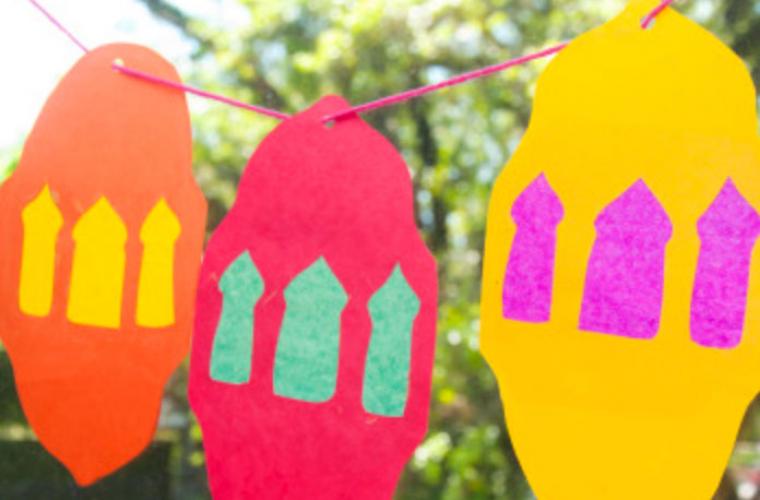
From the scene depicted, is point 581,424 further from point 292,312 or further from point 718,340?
point 292,312

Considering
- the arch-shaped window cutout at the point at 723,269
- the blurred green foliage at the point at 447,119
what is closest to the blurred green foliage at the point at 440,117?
the blurred green foliage at the point at 447,119

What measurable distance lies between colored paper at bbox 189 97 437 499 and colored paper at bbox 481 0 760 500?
101mm

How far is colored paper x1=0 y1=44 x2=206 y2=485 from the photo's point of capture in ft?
A: 3.16

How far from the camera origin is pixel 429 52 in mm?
1048

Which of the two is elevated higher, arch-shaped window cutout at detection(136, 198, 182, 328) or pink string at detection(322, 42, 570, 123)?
pink string at detection(322, 42, 570, 123)

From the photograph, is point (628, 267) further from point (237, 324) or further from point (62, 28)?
point (62, 28)

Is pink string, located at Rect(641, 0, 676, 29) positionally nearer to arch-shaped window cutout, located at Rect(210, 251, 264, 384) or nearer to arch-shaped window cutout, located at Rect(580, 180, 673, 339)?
arch-shaped window cutout, located at Rect(580, 180, 673, 339)

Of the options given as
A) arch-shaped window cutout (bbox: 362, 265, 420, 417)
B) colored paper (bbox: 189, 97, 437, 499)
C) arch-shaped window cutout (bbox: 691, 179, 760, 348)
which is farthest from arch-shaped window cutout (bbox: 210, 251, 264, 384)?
arch-shaped window cutout (bbox: 691, 179, 760, 348)

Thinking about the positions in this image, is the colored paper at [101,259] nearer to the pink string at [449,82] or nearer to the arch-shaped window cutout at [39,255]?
the arch-shaped window cutout at [39,255]

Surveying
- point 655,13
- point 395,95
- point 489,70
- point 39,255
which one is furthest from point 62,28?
point 655,13

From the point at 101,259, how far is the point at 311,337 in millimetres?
246

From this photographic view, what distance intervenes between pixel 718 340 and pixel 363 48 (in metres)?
0.52

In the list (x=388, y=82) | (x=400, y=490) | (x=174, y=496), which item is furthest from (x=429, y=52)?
(x=174, y=496)

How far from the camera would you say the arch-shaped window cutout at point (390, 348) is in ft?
2.77
